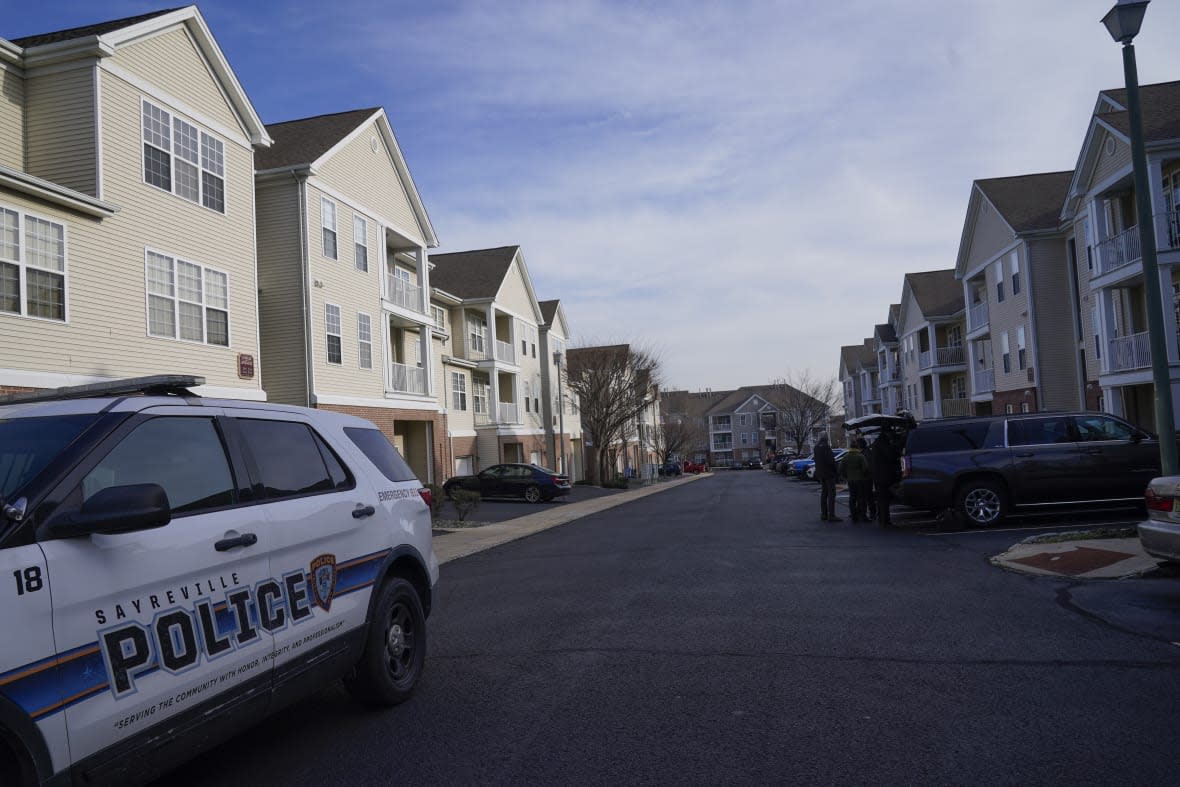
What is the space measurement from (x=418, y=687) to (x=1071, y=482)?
11880 mm

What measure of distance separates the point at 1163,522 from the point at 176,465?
794 centimetres

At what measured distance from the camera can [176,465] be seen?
3.96 m

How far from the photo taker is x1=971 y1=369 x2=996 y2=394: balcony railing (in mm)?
36400

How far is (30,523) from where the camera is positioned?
119 inches

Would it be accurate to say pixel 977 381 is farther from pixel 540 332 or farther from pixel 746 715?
pixel 746 715

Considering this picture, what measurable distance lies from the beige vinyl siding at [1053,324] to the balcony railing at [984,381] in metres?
4.91

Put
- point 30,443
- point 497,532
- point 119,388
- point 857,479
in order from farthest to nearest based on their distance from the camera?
point 497,532 < point 857,479 < point 119,388 < point 30,443

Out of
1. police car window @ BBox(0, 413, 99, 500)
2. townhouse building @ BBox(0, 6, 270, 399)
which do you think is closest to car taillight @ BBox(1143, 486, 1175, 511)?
police car window @ BBox(0, 413, 99, 500)

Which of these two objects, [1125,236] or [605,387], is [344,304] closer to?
[1125,236]

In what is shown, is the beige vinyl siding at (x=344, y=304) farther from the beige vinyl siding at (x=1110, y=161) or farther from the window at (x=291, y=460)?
the beige vinyl siding at (x=1110, y=161)

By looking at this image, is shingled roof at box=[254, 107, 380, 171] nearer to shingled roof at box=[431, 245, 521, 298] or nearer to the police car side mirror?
shingled roof at box=[431, 245, 521, 298]

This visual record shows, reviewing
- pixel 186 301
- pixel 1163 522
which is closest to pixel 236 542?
pixel 1163 522

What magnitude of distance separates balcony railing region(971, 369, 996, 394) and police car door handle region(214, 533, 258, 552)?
120 ft

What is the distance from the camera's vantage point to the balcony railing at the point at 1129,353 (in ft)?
76.2
